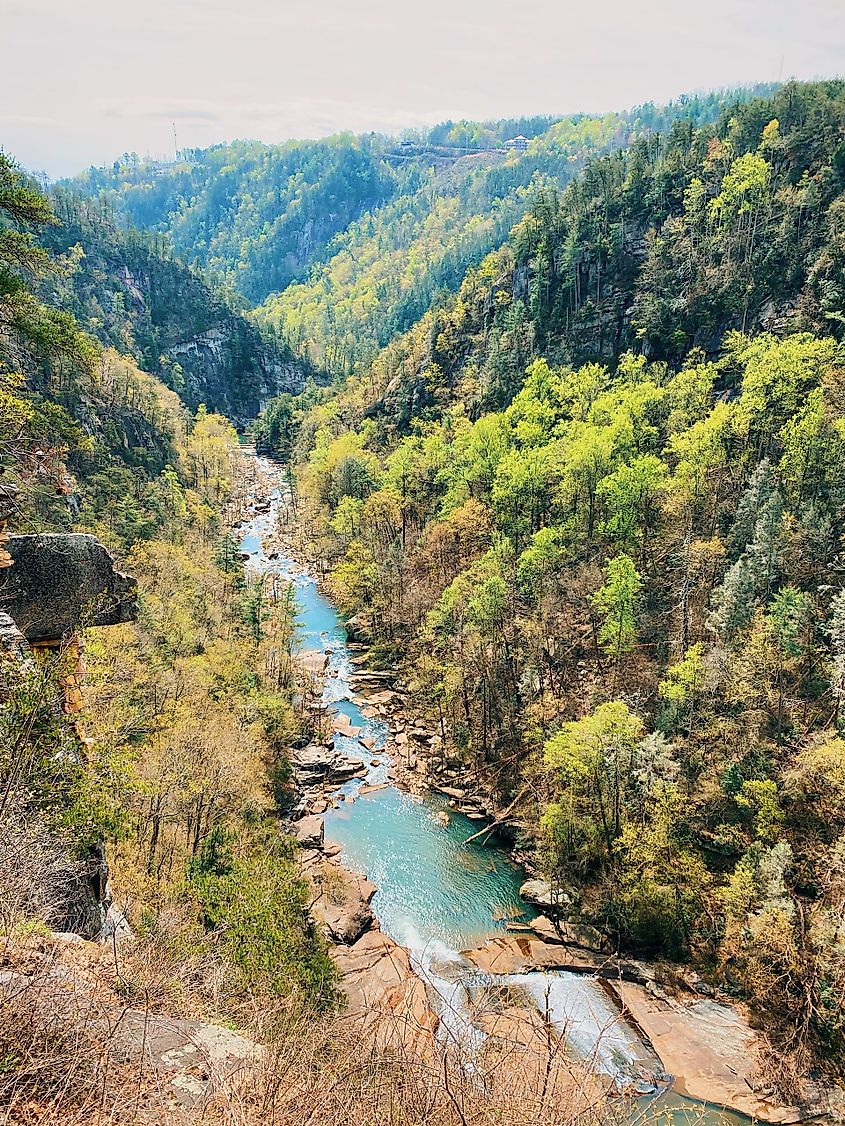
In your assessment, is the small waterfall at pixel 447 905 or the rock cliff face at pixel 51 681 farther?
the small waterfall at pixel 447 905

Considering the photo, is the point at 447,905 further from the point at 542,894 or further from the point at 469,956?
the point at 542,894

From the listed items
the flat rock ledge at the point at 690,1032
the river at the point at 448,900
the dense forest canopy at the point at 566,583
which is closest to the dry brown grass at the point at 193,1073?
the dense forest canopy at the point at 566,583

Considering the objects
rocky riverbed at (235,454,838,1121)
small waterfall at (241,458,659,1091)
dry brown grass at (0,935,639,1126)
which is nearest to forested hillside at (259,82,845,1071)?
rocky riverbed at (235,454,838,1121)

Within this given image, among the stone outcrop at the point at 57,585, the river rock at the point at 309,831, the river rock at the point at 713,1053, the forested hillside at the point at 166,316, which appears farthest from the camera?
the forested hillside at the point at 166,316

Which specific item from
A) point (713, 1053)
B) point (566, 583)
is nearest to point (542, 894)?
point (713, 1053)

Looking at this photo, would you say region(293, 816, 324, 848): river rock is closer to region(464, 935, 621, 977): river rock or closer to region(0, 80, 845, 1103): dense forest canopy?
region(0, 80, 845, 1103): dense forest canopy

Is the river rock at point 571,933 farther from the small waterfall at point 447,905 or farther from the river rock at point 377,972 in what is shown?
the river rock at point 377,972
